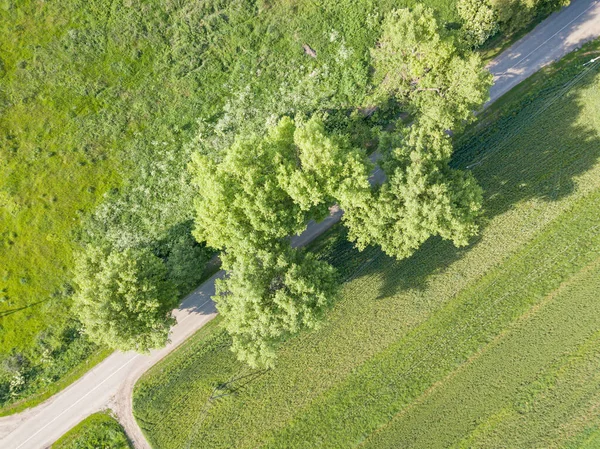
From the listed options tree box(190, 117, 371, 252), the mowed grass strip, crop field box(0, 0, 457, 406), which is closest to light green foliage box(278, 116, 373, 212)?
tree box(190, 117, 371, 252)

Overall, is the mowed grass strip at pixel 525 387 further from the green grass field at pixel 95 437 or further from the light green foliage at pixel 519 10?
the light green foliage at pixel 519 10

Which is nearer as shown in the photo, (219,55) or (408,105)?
(408,105)

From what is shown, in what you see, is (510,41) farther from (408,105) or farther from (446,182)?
(446,182)

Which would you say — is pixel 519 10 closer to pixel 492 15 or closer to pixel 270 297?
pixel 492 15

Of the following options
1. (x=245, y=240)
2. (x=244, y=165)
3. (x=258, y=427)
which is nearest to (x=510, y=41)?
(x=244, y=165)

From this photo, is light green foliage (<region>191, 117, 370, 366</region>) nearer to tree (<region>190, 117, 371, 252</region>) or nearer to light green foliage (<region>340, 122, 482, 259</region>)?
tree (<region>190, 117, 371, 252</region>)

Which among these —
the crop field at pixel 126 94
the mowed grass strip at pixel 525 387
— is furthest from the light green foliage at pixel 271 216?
the mowed grass strip at pixel 525 387
